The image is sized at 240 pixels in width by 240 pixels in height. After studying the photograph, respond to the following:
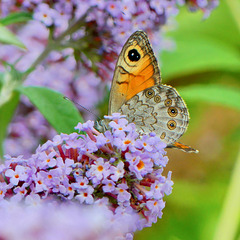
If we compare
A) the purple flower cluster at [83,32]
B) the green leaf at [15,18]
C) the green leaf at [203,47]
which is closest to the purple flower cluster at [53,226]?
the purple flower cluster at [83,32]

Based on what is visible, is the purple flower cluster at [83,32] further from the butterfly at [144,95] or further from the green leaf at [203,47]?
the green leaf at [203,47]

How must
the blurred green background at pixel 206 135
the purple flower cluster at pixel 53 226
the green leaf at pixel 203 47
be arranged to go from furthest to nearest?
1. the green leaf at pixel 203 47
2. the blurred green background at pixel 206 135
3. the purple flower cluster at pixel 53 226

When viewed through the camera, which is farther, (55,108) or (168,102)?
(55,108)

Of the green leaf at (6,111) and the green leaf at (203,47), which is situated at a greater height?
the green leaf at (203,47)

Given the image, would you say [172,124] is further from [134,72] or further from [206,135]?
[206,135]

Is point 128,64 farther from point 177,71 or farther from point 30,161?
point 177,71

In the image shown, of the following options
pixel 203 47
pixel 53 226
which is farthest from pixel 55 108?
pixel 203 47

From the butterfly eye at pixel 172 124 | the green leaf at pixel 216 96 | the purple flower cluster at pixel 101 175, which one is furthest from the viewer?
the green leaf at pixel 216 96

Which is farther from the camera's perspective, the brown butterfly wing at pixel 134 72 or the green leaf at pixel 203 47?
the green leaf at pixel 203 47
